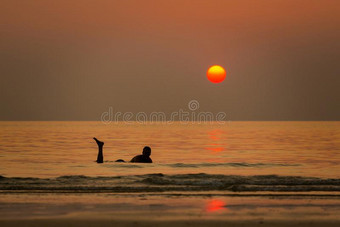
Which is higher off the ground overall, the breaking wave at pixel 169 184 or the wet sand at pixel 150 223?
the breaking wave at pixel 169 184

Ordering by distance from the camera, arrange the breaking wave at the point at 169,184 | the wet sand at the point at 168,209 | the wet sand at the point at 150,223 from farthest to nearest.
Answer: the breaking wave at the point at 169,184, the wet sand at the point at 168,209, the wet sand at the point at 150,223

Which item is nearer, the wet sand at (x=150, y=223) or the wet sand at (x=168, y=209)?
the wet sand at (x=150, y=223)

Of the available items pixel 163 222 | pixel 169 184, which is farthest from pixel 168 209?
pixel 169 184

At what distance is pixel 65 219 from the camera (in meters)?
13.6

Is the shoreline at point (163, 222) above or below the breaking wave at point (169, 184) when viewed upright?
below

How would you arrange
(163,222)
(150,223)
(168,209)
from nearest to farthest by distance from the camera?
(150,223)
(163,222)
(168,209)

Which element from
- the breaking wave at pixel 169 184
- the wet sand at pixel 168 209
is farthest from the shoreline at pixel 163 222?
the breaking wave at pixel 169 184

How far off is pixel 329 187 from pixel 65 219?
11.0m

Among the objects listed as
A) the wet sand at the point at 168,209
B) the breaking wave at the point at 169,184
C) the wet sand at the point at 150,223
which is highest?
the breaking wave at the point at 169,184

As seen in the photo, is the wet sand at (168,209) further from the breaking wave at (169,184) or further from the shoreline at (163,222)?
the breaking wave at (169,184)

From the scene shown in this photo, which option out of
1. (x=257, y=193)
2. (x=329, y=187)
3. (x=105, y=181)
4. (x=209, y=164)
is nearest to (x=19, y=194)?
(x=105, y=181)

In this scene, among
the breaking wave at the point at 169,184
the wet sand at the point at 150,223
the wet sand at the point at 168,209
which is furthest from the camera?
the breaking wave at the point at 169,184

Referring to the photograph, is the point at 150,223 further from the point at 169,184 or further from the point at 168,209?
the point at 169,184

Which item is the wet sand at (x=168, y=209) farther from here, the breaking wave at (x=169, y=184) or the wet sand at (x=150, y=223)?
the breaking wave at (x=169, y=184)
